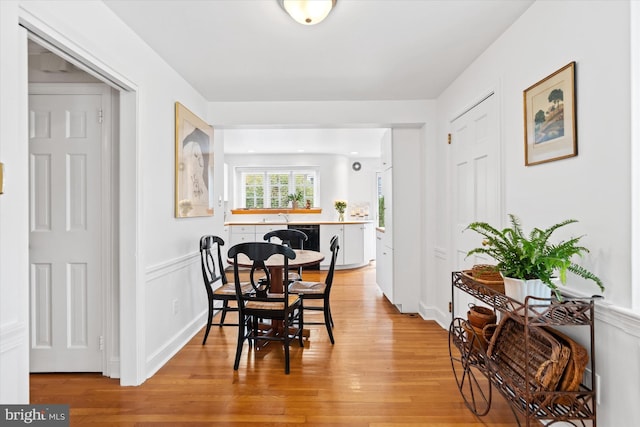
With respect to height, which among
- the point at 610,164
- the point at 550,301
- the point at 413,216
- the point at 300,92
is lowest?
the point at 550,301

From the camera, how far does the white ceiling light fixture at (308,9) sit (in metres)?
1.78

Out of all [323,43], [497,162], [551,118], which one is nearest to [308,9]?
[323,43]

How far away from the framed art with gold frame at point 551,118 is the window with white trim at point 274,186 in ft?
18.0

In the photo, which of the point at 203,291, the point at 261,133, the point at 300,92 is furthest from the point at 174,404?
the point at 261,133

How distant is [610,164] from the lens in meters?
1.37

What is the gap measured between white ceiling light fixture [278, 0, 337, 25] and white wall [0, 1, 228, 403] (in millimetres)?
1092

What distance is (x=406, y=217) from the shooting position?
378 cm

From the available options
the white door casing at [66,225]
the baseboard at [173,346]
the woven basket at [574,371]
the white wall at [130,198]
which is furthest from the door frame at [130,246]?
the woven basket at [574,371]

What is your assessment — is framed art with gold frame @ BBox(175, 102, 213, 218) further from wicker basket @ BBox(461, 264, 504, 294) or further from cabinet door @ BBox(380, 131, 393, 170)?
wicker basket @ BBox(461, 264, 504, 294)

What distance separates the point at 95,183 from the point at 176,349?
150 cm

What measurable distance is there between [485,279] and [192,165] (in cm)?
265

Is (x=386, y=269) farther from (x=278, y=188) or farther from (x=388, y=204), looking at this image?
(x=278, y=188)

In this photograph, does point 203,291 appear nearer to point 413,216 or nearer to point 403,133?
point 413,216

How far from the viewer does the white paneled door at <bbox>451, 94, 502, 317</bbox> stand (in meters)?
2.37
